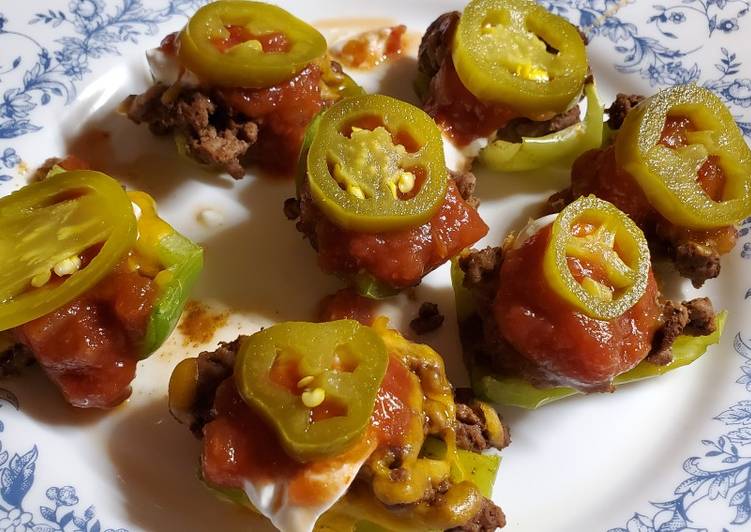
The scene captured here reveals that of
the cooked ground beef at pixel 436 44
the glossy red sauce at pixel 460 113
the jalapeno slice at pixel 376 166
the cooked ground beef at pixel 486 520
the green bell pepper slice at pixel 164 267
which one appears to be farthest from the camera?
the cooked ground beef at pixel 436 44

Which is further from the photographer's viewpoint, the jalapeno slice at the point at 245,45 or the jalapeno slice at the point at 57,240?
the jalapeno slice at the point at 245,45

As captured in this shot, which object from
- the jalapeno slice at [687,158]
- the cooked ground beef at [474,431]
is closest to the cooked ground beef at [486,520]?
the cooked ground beef at [474,431]

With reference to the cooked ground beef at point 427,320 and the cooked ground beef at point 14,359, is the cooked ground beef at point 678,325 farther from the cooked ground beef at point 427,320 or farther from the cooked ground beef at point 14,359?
the cooked ground beef at point 14,359

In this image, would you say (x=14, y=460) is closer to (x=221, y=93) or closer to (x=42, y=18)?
(x=221, y=93)

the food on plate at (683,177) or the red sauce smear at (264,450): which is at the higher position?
the food on plate at (683,177)

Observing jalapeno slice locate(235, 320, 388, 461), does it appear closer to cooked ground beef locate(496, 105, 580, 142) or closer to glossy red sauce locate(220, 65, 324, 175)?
glossy red sauce locate(220, 65, 324, 175)

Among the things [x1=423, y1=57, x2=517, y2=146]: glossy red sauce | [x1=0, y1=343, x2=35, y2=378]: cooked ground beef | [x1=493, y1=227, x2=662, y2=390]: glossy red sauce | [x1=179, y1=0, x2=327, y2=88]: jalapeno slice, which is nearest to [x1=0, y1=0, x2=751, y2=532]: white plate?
[x1=0, y1=343, x2=35, y2=378]: cooked ground beef

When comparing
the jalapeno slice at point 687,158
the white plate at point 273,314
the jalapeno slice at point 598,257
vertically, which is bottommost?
the white plate at point 273,314
